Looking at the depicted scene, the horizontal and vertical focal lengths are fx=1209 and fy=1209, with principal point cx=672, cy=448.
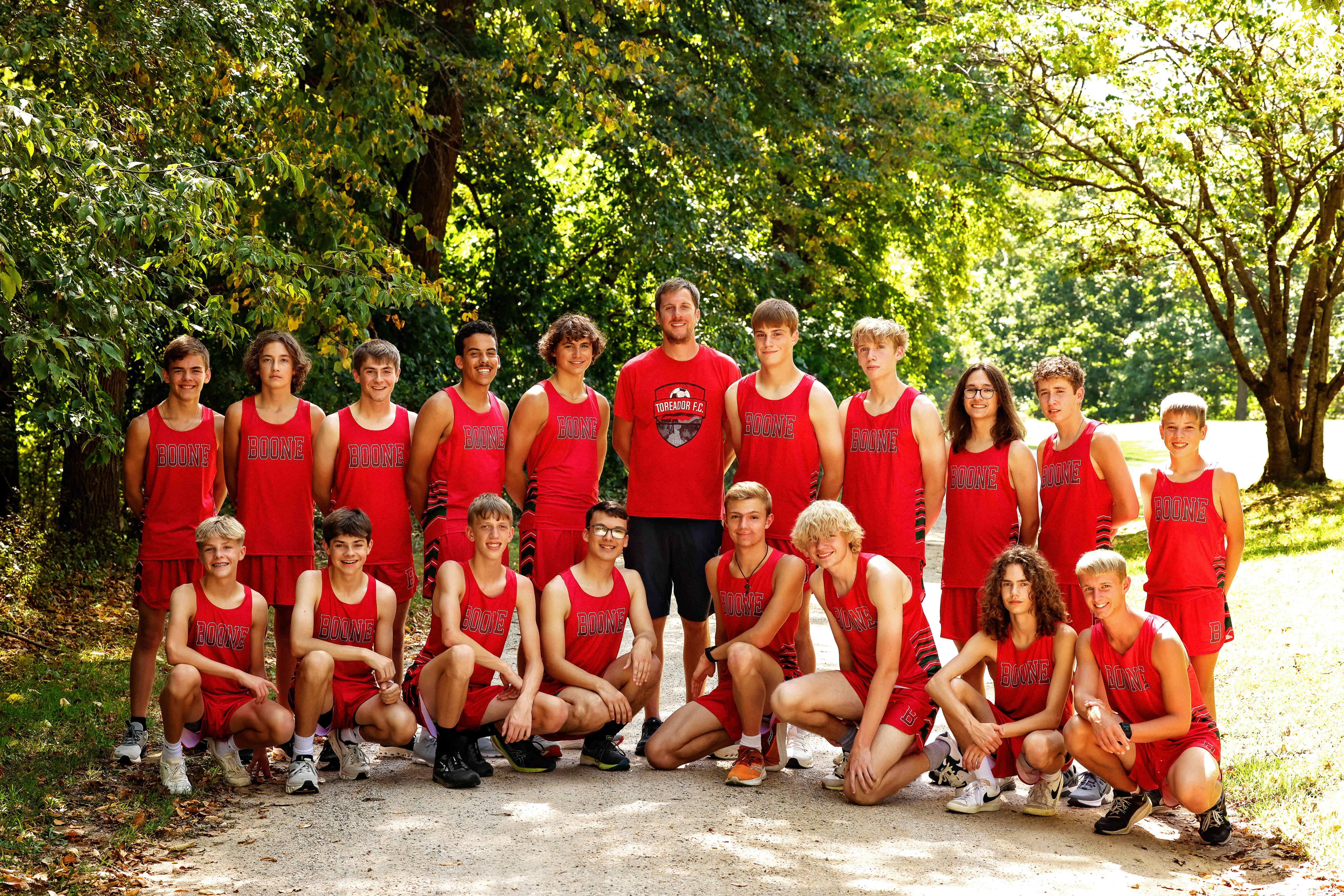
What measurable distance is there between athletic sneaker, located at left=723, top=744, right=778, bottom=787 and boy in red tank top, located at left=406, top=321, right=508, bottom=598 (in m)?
1.54

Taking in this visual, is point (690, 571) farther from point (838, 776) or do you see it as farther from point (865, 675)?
point (838, 776)

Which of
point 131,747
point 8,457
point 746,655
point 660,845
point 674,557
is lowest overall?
point 660,845

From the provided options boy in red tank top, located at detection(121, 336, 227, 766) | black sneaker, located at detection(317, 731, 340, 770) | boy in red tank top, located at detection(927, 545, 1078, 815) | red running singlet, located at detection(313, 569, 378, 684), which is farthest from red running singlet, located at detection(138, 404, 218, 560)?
boy in red tank top, located at detection(927, 545, 1078, 815)

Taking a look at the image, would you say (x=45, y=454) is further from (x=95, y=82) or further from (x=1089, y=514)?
(x=1089, y=514)

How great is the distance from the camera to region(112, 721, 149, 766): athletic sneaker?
5.66 m

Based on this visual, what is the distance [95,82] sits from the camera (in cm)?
725

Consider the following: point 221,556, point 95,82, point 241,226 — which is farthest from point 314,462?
point 241,226

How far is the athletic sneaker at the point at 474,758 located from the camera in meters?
5.48

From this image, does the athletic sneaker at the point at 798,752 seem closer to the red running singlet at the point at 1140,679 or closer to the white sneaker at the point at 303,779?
the red running singlet at the point at 1140,679

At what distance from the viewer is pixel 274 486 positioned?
6.07 meters

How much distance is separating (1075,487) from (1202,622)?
0.83 meters

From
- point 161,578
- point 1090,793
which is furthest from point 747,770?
point 161,578

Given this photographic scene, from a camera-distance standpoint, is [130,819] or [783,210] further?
[783,210]

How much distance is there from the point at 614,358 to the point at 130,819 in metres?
13.9
